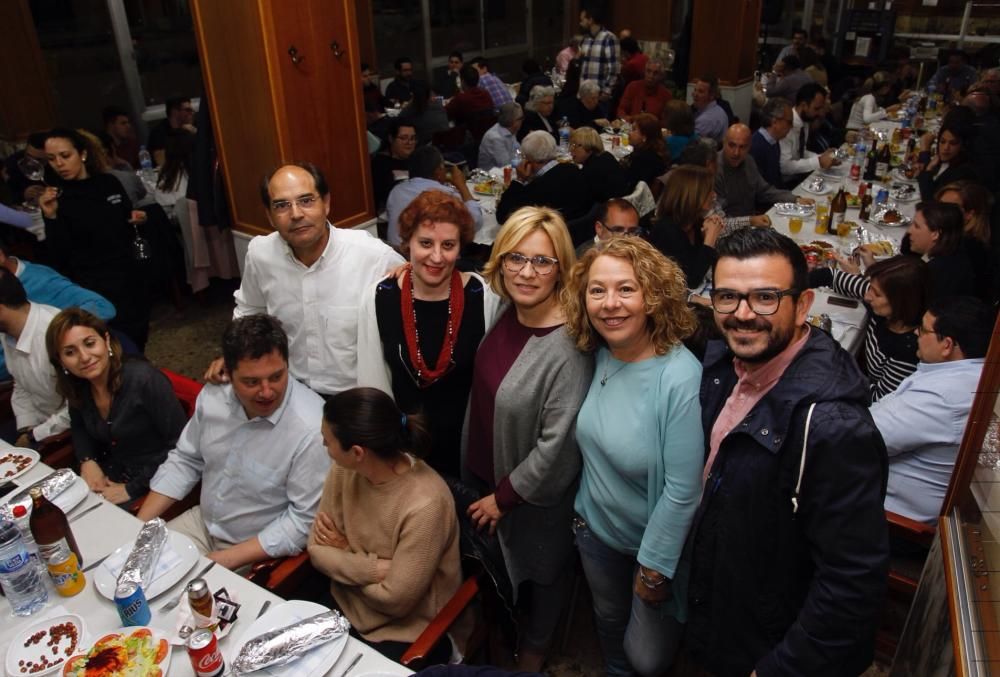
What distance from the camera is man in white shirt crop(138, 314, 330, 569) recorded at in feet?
7.57

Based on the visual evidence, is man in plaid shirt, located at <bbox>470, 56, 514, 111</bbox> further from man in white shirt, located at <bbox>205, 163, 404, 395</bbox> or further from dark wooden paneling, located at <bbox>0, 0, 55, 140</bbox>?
man in white shirt, located at <bbox>205, 163, 404, 395</bbox>

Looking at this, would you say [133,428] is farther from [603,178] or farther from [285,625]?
[603,178]

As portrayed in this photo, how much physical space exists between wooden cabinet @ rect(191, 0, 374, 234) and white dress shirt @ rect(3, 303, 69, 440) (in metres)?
1.43

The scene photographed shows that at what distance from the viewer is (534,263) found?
7.13ft

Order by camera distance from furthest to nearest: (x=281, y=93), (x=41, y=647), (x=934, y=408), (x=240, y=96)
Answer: (x=240, y=96) → (x=281, y=93) → (x=934, y=408) → (x=41, y=647)

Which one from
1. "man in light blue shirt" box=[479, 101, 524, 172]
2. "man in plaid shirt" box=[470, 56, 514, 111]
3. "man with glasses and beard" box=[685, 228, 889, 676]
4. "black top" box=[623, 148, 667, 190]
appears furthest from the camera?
"man in plaid shirt" box=[470, 56, 514, 111]

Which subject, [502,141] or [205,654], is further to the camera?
[502,141]

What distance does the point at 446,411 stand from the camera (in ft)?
8.46

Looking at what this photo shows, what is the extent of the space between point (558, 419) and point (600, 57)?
8.52m

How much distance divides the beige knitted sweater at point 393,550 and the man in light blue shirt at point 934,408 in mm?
1454

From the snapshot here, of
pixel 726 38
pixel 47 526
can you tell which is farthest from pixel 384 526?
pixel 726 38

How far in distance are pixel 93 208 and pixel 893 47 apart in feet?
44.2

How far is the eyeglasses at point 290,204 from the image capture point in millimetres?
2637

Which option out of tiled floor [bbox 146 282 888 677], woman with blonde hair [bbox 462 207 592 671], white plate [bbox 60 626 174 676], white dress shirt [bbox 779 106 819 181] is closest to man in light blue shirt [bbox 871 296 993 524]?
woman with blonde hair [bbox 462 207 592 671]
